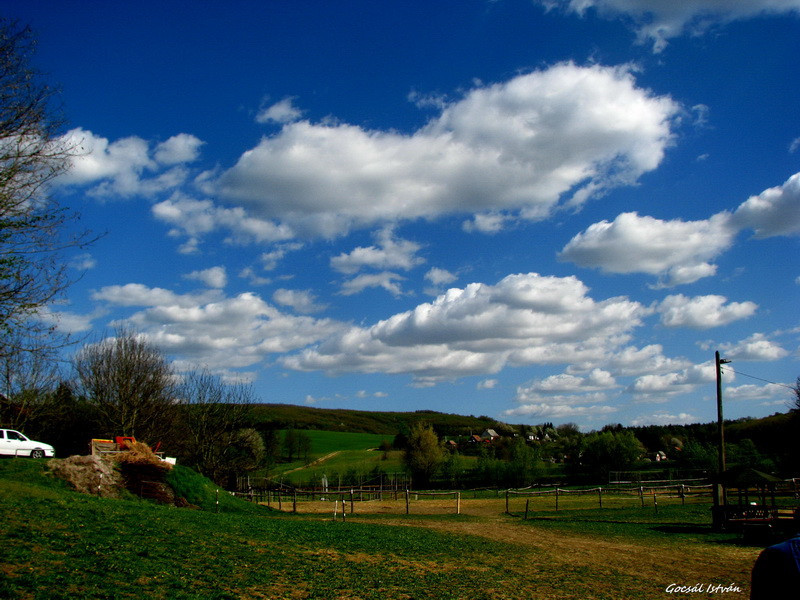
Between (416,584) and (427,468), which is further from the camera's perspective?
(427,468)

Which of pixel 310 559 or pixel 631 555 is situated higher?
pixel 310 559

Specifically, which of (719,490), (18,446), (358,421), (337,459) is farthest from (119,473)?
(358,421)

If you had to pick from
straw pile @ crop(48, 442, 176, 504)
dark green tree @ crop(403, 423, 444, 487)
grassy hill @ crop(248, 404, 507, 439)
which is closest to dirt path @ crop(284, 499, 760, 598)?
straw pile @ crop(48, 442, 176, 504)

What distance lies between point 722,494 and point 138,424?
40.7m

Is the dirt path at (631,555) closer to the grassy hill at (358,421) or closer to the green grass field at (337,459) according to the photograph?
the green grass field at (337,459)

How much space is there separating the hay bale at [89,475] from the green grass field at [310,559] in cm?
120

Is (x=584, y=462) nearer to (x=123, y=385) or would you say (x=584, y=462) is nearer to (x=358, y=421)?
(x=123, y=385)

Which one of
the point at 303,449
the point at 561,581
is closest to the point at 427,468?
the point at 303,449

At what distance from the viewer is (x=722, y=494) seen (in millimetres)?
28891

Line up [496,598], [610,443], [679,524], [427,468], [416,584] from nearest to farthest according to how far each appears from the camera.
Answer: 1. [496,598]
2. [416,584]
3. [679,524]
4. [427,468]
5. [610,443]

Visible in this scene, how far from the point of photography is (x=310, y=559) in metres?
14.9

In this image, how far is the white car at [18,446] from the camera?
96.8 feet

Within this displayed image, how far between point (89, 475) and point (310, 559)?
15.9 meters

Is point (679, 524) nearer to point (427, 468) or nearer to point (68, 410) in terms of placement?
point (68, 410)
